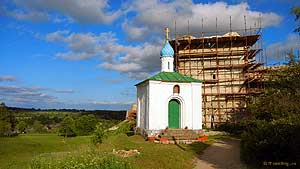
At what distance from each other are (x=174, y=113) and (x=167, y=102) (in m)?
1.05

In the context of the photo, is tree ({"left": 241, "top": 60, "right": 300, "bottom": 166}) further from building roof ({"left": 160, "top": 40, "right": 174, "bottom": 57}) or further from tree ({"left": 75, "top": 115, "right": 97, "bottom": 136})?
tree ({"left": 75, "top": 115, "right": 97, "bottom": 136})

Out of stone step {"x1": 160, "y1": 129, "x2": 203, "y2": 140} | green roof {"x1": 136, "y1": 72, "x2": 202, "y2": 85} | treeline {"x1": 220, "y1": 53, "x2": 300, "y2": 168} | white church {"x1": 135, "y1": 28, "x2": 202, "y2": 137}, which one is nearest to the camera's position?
treeline {"x1": 220, "y1": 53, "x2": 300, "y2": 168}

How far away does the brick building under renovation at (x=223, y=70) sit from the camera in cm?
3328

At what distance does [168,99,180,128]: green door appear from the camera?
24.5 metres

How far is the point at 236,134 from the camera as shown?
1092 inches

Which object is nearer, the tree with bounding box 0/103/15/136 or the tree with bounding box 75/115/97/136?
the tree with bounding box 0/103/15/136

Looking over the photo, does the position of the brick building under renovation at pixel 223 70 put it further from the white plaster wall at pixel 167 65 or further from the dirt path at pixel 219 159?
the dirt path at pixel 219 159

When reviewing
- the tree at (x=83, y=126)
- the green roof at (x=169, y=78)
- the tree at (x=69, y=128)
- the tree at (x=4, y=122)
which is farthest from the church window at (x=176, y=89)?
the tree at (x=4, y=122)

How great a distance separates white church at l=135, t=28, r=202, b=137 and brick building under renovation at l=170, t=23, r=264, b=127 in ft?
31.1

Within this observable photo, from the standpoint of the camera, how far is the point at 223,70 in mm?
34094

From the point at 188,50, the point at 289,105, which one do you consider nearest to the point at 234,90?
the point at 188,50

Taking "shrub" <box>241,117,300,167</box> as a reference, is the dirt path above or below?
below

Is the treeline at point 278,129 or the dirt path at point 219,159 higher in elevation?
the treeline at point 278,129

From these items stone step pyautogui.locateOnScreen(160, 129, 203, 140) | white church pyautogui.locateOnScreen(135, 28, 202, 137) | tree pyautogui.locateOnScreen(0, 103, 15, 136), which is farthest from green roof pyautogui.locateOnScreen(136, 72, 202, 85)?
tree pyautogui.locateOnScreen(0, 103, 15, 136)
